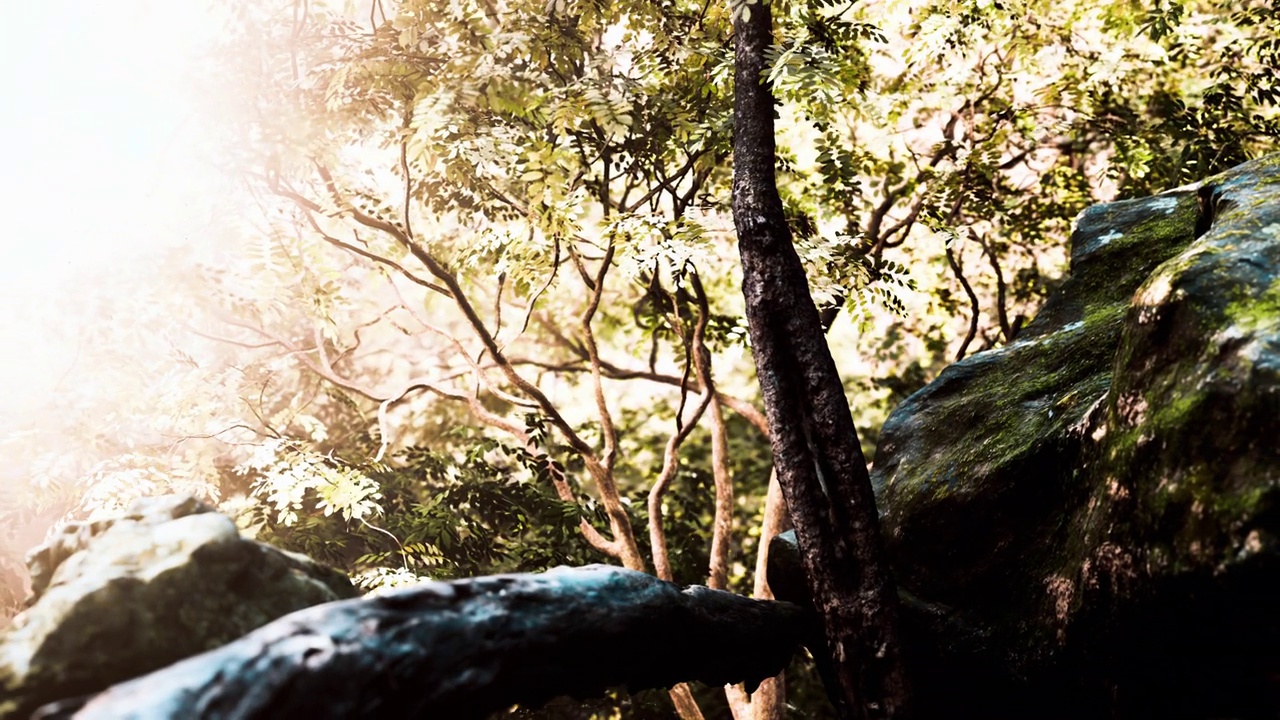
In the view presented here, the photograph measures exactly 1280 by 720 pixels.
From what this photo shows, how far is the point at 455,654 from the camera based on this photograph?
111 inches

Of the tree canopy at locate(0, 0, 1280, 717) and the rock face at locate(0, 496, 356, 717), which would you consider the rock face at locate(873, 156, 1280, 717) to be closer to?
the tree canopy at locate(0, 0, 1280, 717)

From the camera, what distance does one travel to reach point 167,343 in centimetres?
805

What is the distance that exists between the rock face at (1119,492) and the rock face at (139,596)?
3.09m

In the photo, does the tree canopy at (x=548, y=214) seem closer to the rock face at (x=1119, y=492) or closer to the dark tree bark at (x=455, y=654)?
the rock face at (x=1119, y=492)

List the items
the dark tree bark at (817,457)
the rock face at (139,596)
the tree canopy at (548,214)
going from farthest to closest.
A: the tree canopy at (548,214) → the dark tree bark at (817,457) → the rock face at (139,596)

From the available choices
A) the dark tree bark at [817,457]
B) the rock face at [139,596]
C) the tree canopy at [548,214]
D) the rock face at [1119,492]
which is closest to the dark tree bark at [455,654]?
the rock face at [139,596]

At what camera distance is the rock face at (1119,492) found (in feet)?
8.72

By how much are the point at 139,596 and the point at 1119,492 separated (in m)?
3.63

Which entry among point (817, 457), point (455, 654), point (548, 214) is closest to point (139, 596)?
point (455, 654)

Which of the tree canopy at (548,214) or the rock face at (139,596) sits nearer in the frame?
the rock face at (139,596)

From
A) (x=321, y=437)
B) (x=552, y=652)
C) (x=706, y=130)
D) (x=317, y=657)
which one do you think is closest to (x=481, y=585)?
(x=552, y=652)

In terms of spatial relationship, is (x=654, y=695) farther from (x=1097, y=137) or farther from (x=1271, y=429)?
(x=1097, y=137)

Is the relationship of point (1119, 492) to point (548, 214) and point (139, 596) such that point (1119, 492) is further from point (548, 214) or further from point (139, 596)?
point (548, 214)

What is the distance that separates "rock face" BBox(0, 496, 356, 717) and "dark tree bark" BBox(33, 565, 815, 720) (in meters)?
0.44
